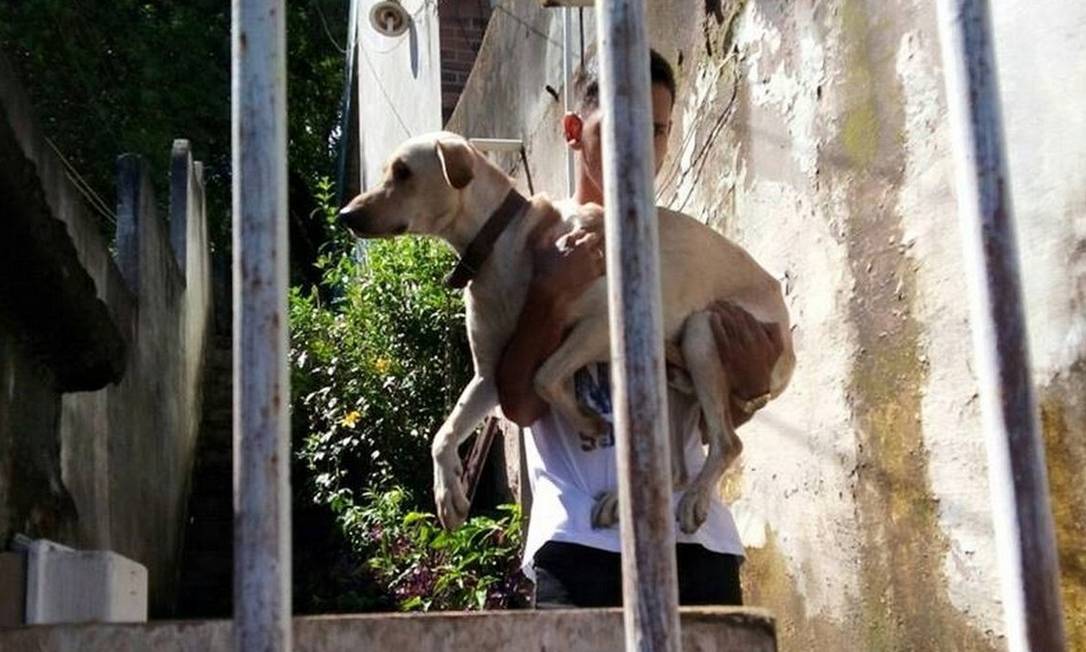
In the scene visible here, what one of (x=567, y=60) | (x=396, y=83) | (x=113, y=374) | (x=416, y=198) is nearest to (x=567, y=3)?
(x=567, y=60)

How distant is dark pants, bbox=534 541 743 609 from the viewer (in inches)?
100

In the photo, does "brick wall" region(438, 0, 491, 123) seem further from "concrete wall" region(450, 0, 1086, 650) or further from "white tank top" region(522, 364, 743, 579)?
"white tank top" region(522, 364, 743, 579)

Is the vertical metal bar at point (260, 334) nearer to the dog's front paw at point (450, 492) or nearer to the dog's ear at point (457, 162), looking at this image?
the dog's front paw at point (450, 492)

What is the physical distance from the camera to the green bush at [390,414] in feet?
21.9

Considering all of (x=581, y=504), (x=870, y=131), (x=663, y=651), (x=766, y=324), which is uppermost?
(x=870, y=131)

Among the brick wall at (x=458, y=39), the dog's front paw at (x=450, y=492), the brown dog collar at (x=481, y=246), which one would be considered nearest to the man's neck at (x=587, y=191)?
the brown dog collar at (x=481, y=246)

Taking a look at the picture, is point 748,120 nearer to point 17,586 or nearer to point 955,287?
point 955,287

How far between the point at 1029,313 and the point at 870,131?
78 centimetres

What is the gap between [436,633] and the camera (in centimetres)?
A: 187

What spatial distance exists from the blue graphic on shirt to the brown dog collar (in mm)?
301

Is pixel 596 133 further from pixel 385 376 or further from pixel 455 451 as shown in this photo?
pixel 385 376

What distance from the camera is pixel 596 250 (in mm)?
2592

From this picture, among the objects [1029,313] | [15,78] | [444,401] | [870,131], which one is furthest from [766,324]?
[444,401]

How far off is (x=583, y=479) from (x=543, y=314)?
0.31 metres
